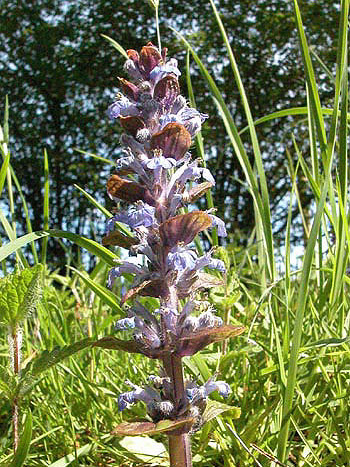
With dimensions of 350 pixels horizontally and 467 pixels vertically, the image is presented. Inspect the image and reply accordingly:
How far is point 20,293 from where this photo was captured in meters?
0.79

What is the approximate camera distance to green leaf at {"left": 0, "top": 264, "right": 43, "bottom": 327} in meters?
0.78

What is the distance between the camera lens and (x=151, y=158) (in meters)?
0.82

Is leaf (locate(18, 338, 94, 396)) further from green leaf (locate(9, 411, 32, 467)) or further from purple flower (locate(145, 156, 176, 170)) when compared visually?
purple flower (locate(145, 156, 176, 170))

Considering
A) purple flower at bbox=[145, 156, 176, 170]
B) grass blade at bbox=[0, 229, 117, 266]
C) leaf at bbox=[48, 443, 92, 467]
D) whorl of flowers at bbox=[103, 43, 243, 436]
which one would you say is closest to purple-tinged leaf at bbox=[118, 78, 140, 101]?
whorl of flowers at bbox=[103, 43, 243, 436]

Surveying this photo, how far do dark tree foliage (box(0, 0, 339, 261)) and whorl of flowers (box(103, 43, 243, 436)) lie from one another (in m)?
7.51

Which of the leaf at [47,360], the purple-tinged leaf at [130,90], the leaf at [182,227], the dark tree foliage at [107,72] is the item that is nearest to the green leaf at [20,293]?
the leaf at [47,360]

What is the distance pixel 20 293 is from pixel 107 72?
27.6 ft

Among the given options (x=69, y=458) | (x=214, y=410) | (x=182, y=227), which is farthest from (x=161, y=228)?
(x=69, y=458)

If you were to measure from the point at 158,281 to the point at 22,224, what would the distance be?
7.71 meters

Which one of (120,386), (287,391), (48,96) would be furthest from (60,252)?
(287,391)

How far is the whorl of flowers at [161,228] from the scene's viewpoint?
29.9 inches

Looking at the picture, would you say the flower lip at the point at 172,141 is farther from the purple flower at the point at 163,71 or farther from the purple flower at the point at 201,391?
the purple flower at the point at 201,391

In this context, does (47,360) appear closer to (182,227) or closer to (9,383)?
(9,383)

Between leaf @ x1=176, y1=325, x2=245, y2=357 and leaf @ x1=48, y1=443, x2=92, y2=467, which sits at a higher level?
leaf @ x1=176, y1=325, x2=245, y2=357
